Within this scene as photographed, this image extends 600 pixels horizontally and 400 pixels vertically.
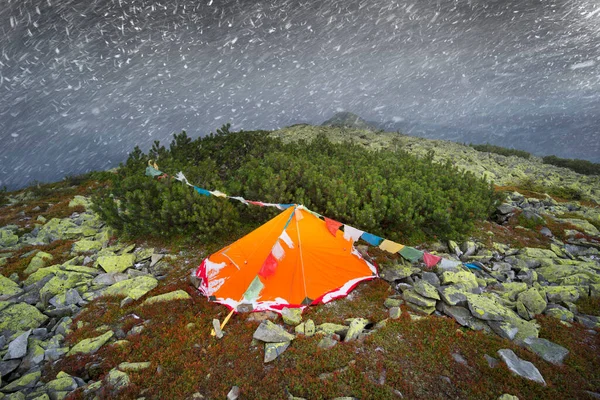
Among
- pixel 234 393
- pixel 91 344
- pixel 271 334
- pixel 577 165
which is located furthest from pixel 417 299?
pixel 577 165

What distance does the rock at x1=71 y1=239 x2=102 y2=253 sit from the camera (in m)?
10.7

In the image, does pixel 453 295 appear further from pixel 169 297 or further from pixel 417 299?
pixel 169 297

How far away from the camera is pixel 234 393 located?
14.6ft

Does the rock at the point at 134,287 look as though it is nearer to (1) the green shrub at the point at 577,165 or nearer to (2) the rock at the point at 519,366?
(2) the rock at the point at 519,366

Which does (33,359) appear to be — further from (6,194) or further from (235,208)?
(6,194)

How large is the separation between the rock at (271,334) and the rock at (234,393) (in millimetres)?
1110

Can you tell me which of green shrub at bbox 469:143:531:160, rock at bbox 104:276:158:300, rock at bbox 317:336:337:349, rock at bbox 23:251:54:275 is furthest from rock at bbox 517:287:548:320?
green shrub at bbox 469:143:531:160

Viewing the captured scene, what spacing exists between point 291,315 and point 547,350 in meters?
5.09

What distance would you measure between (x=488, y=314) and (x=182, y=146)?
59.5ft

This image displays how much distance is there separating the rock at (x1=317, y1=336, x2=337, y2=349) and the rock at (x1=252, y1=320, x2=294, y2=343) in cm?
61

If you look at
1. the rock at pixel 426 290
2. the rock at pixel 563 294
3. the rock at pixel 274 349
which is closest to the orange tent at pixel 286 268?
the rock at pixel 274 349

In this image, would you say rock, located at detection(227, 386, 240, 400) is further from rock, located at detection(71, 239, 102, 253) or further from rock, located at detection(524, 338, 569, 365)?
rock, located at detection(71, 239, 102, 253)

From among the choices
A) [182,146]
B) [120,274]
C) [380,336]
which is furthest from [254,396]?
[182,146]

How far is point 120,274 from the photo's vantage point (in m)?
8.63
